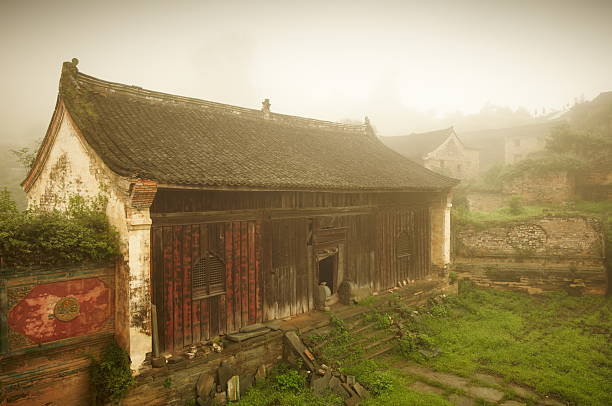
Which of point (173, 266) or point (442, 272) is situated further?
point (442, 272)

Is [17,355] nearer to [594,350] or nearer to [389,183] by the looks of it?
[389,183]

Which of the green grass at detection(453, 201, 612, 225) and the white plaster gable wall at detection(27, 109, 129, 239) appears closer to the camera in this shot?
the white plaster gable wall at detection(27, 109, 129, 239)

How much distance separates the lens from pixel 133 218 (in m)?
6.71

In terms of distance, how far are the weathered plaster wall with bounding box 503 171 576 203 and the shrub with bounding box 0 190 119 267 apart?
24.7 meters

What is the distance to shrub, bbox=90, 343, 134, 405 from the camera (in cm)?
635

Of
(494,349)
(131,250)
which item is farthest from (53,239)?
(494,349)

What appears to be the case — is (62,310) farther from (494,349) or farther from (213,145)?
(494,349)

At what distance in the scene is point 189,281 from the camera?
7.93m

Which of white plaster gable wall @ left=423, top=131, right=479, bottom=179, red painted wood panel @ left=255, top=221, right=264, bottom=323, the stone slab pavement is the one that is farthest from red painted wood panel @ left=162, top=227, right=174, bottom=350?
white plaster gable wall @ left=423, top=131, right=479, bottom=179

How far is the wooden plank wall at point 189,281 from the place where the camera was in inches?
297

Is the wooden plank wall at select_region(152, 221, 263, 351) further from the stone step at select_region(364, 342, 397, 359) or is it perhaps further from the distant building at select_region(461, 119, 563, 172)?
the distant building at select_region(461, 119, 563, 172)

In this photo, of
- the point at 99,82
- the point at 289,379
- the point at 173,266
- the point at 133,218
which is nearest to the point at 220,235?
the point at 173,266

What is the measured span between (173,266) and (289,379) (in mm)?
3550

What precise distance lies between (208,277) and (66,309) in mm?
2740
